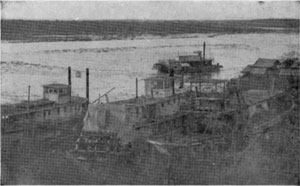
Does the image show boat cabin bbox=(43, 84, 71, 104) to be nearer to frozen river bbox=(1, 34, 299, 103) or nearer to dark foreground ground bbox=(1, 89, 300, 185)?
frozen river bbox=(1, 34, 299, 103)

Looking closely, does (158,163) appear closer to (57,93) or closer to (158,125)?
(158,125)

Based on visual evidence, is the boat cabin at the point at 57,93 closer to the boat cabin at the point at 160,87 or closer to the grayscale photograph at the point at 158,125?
the grayscale photograph at the point at 158,125

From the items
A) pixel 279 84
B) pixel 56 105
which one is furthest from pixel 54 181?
pixel 279 84

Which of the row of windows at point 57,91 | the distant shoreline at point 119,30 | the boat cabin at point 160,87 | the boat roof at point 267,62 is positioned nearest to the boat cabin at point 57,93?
the row of windows at point 57,91

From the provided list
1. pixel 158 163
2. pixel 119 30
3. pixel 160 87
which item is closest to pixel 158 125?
pixel 158 163

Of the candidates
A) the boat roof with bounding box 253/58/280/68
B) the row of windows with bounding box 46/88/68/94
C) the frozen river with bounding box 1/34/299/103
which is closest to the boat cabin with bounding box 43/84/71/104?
the row of windows with bounding box 46/88/68/94

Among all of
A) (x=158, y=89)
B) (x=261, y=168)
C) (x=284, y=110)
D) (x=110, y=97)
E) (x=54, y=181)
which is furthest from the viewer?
(x=110, y=97)

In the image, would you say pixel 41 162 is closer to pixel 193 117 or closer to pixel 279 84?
pixel 193 117
